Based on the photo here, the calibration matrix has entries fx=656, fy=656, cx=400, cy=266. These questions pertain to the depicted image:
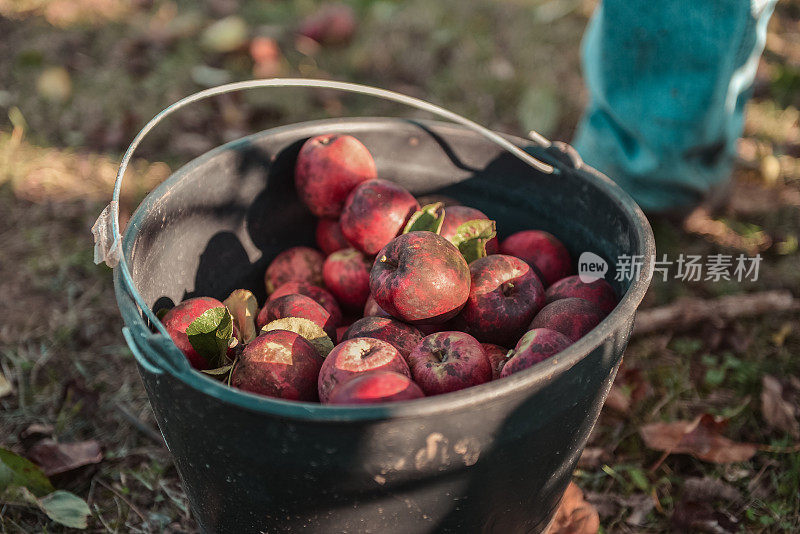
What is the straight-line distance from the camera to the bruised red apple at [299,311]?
1.89m

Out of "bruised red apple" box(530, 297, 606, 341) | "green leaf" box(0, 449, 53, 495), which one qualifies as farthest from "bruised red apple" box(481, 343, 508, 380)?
"green leaf" box(0, 449, 53, 495)

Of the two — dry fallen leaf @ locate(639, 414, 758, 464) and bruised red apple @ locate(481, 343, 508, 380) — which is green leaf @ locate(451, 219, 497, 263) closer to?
bruised red apple @ locate(481, 343, 508, 380)

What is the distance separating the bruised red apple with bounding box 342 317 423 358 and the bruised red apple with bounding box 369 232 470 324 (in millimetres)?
30

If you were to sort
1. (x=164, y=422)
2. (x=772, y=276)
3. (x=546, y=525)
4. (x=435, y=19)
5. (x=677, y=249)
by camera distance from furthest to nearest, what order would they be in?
(x=435, y=19)
(x=677, y=249)
(x=772, y=276)
(x=546, y=525)
(x=164, y=422)

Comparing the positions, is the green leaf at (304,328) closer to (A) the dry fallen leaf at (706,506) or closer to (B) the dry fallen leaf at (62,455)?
(B) the dry fallen leaf at (62,455)

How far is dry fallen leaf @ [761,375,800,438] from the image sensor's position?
2270 millimetres

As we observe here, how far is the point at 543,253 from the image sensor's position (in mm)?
2061

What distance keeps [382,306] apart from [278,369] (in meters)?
0.35

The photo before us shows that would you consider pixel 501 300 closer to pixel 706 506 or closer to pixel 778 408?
pixel 706 506

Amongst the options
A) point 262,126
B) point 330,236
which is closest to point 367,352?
point 330,236

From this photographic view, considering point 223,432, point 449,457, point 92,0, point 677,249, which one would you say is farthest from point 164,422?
point 92,0

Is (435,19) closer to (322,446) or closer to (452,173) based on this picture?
(452,173)

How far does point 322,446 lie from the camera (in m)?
1.22

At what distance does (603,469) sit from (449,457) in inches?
44.2
